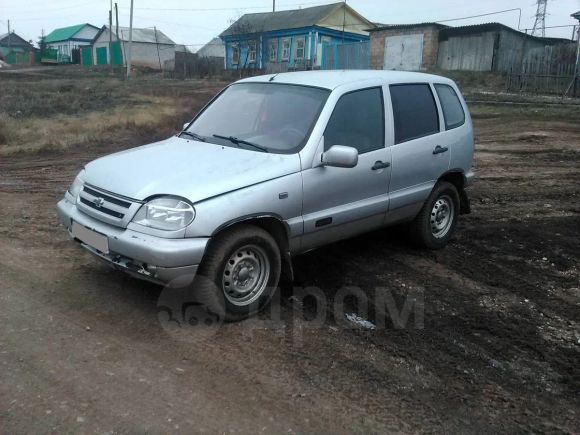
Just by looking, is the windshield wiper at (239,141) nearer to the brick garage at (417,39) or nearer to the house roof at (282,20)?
the brick garage at (417,39)

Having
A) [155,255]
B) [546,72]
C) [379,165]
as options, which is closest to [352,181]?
[379,165]

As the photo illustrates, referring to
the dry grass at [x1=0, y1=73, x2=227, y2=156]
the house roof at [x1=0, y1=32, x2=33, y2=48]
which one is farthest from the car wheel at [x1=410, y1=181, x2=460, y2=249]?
the house roof at [x1=0, y1=32, x2=33, y2=48]

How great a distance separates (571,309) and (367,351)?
1979mm

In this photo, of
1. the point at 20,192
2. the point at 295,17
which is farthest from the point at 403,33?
the point at 20,192

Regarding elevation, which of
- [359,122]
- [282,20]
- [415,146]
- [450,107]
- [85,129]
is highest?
[282,20]

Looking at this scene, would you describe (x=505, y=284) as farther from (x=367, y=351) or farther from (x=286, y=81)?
(x=286, y=81)

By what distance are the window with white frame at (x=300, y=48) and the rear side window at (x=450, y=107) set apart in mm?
39043

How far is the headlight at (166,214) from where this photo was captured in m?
3.72

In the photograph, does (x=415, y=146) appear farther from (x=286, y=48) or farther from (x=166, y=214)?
(x=286, y=48)

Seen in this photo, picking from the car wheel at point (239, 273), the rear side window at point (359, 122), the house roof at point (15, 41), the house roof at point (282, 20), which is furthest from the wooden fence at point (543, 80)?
the house roof at point (15, 41)

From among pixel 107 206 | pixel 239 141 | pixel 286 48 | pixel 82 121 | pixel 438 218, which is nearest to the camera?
pixel 107 206

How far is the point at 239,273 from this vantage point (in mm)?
4066

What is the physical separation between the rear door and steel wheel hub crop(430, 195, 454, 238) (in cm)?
32

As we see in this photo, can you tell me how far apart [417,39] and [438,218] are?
28.3 m
